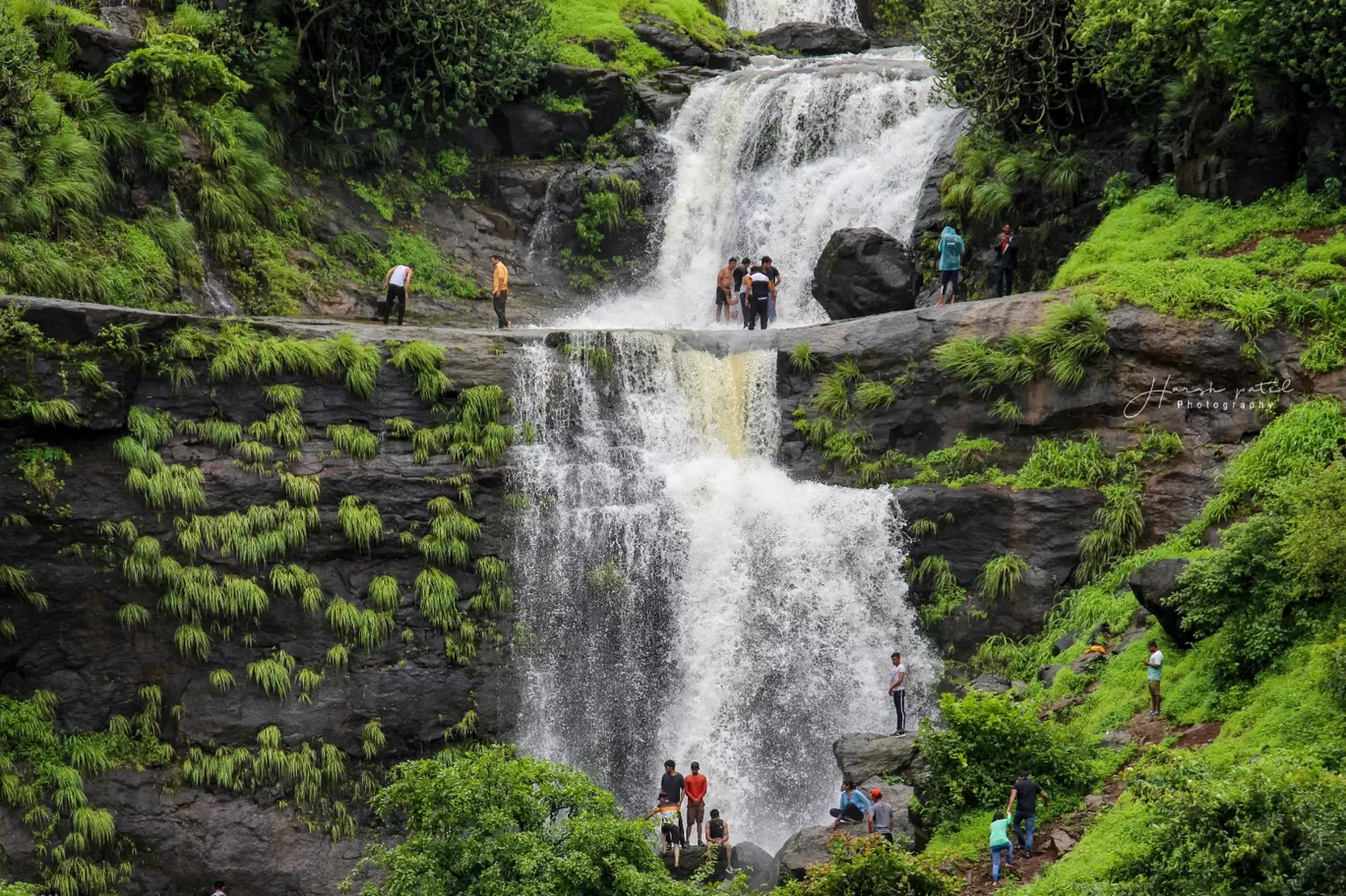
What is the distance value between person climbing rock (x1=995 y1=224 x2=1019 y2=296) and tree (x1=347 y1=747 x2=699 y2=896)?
15780mm

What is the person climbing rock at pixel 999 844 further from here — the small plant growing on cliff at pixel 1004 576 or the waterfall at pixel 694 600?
the small plant growing on cliff at pixel 1004 576

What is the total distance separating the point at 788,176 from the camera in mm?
31688

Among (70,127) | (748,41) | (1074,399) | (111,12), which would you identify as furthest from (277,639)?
(748,41)

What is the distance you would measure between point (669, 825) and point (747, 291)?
13.1m

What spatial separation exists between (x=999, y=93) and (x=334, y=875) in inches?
797

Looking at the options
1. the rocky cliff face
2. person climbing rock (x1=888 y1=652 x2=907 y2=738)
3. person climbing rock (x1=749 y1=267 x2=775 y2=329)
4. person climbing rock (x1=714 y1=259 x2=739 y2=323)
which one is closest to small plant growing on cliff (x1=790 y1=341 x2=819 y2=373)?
the rocky cliff face

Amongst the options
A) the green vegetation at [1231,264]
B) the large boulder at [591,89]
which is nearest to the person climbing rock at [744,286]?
the green vegetation at [1231,264]

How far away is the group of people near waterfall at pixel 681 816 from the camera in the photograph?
17375 millimetres

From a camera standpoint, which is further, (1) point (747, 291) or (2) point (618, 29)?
(2) point (618, 29)

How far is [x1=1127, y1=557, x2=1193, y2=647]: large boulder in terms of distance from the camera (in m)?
16.5

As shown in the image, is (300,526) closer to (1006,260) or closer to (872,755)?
(872,755)

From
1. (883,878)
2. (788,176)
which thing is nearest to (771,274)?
(788,176)

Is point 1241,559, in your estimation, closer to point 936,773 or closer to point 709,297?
point 936,773

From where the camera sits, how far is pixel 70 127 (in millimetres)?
24953
